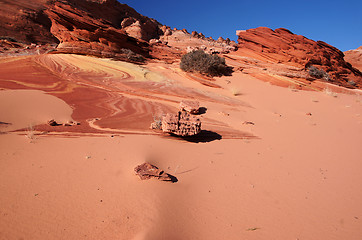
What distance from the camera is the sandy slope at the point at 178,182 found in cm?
165

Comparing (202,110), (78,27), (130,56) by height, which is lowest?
(202,110)

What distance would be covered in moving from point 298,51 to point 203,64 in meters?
7.96

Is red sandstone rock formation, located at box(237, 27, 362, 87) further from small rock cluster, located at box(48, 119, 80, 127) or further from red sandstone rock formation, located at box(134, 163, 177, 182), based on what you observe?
small rock cluster, located at box(48, 119, 80, 127)

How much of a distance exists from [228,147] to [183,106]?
7.46 feet

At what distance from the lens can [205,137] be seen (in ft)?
12.7

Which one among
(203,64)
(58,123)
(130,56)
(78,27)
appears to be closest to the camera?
(58,123)

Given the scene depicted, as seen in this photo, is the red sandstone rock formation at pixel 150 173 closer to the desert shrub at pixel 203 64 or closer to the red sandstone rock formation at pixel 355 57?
the desert shrub at pixel 203 64

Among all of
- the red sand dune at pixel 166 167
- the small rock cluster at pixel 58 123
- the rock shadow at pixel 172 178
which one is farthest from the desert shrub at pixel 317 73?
the small rock cluster at pixel 58 123

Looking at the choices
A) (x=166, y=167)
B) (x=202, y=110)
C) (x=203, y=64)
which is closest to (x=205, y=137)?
(x=166, y=167)

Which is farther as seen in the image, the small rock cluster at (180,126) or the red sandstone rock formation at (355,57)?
the red sandstone rock formation at (355,57)

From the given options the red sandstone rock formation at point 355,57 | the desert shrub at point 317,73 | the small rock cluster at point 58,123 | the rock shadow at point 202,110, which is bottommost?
the small rock cluster at point 58,123

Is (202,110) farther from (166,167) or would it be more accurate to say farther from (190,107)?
(166,167)

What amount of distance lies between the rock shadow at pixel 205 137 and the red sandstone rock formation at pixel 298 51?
12593 millimetres

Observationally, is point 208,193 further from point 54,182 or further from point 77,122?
point 77,122
